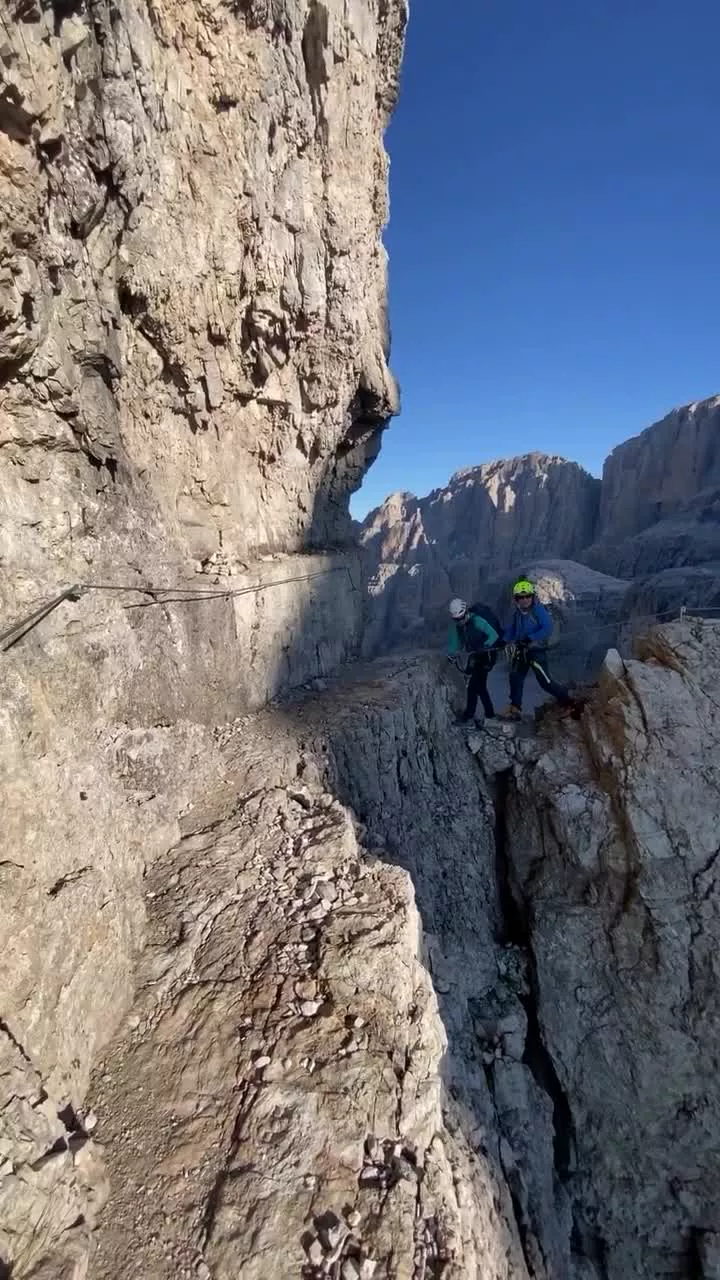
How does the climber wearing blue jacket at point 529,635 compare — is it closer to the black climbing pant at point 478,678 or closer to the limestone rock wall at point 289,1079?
the black climbing pant at point 478,678

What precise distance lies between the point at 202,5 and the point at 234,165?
1.55m

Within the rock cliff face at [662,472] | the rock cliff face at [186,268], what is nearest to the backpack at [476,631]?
the rock cliff face at [186,268]

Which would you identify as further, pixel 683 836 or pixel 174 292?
pixel 683 836

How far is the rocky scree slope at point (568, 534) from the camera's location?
127 feet

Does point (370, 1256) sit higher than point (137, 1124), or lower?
lower

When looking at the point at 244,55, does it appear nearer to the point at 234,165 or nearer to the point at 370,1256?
the point at 234,165

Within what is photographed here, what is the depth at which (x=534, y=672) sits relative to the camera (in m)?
9.68

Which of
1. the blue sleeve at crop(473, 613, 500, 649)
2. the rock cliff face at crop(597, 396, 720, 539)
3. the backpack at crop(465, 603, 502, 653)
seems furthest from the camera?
the rock cliff face at crop(597, 396, 720, 539)

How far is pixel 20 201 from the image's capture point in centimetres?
421

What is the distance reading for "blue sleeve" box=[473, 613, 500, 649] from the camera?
9633 mm

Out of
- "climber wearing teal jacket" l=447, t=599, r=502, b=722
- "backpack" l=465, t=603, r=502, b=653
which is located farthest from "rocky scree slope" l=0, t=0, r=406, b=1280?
"backpack" l=465, t=603, r=502, b=653

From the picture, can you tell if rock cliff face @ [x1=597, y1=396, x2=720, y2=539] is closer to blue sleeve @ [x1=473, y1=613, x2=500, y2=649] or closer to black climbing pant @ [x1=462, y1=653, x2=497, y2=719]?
black climbing pant @ [x1=462, y1=653, x2=497, y2=719]

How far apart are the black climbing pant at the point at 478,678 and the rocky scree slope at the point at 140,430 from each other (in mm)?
2733

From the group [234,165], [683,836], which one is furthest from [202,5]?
[683,836]
